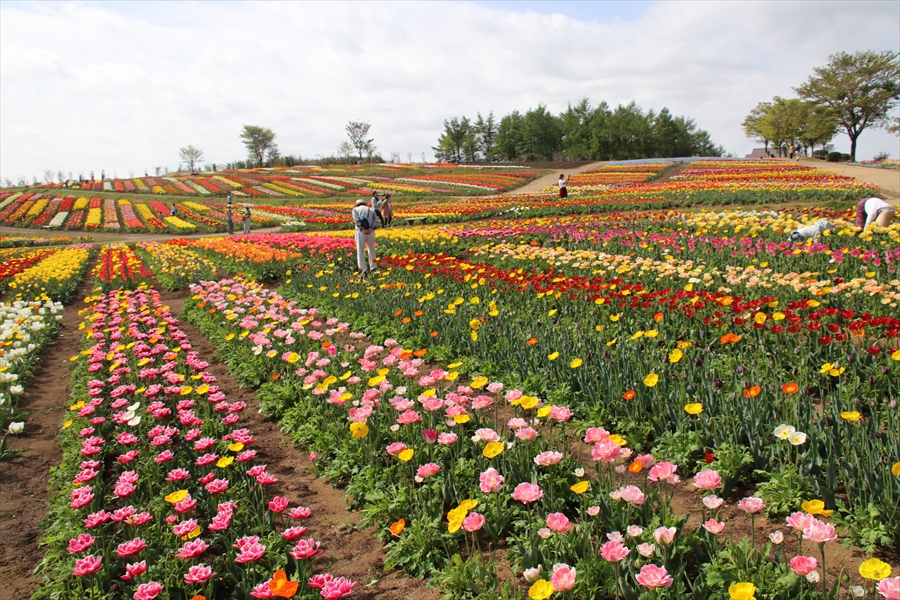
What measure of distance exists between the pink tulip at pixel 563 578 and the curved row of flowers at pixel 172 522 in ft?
2.71

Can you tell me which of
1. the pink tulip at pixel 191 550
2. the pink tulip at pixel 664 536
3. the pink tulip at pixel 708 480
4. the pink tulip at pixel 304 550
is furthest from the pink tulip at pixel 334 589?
the pink tulip at pixel 708 480

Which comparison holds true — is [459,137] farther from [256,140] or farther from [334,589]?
[334,589]

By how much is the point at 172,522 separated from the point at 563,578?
215cm

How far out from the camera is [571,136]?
74875mm

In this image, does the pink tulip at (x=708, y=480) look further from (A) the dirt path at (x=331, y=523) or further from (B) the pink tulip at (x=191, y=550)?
(B) the pink tulip at (x=191, y=550)

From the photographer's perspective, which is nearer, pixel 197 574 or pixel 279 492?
pixel 197 574

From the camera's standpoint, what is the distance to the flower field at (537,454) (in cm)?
248

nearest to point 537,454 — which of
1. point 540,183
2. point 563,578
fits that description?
point 563,578

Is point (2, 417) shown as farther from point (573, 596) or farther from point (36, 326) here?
point (573, 596)

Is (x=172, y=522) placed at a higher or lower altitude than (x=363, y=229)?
lower

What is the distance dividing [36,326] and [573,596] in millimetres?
7982

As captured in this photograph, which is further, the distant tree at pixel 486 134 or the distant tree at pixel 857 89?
the distant tree at pixel 486 134

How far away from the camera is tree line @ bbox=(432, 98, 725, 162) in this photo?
7381 centimetres

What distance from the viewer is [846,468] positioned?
277cm
